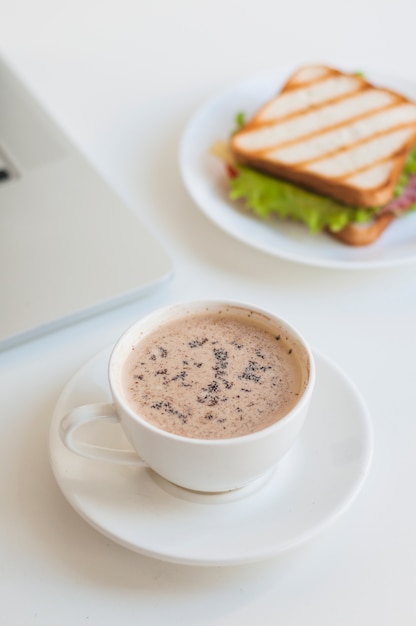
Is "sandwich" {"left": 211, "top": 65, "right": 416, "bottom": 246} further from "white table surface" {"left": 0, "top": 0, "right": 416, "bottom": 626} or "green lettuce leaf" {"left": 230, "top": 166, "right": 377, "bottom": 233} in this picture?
"white table surface" {"left": 0, "top": 0, "right": 416, "bottom": 626}

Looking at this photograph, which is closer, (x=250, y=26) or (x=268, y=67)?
(x=268, y=67)

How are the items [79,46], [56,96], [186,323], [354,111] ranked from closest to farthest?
[186,323] < [354,111] < [56,96] < [79,46]

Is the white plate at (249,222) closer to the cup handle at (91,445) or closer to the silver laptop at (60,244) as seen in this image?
the silver laptop at (60,244)

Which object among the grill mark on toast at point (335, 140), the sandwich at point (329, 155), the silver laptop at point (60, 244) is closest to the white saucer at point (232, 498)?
the silver laptop at point (60, 244)

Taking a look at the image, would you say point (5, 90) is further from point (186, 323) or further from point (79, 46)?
point (186, 323)

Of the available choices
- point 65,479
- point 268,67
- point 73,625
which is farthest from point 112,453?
point 268,67

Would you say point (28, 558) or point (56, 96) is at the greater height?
point (56, 96)

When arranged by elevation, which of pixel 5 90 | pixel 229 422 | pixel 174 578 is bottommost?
pixel 174 578
